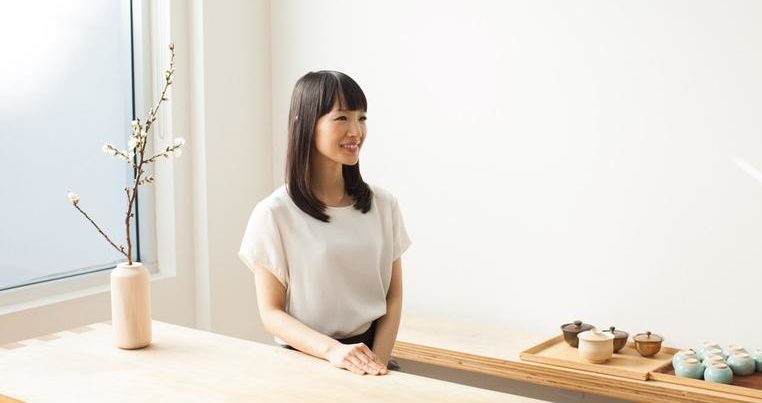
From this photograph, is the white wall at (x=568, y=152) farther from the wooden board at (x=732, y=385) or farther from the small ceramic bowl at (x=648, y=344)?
the wooden board at (x=732, y=385)

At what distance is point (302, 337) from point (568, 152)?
1.46m

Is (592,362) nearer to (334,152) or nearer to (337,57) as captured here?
(334,152)

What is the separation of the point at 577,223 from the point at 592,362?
0.61 m

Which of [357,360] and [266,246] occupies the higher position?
[266,246]

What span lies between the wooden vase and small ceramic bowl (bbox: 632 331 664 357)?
163 centimetres

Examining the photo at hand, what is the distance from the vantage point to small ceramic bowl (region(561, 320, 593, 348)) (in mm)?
3057

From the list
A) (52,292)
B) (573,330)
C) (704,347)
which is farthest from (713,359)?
(52,292)

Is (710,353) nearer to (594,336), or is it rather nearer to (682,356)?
(682,356)

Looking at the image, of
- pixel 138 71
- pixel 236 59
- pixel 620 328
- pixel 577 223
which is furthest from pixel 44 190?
pixel 620 328

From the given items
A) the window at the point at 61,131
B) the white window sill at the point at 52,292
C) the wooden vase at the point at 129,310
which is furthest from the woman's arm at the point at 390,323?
the window at the point at 61,131

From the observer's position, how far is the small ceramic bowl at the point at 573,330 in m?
3.06

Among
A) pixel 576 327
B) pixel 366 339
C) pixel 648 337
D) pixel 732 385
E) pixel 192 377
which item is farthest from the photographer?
pixel 576 327

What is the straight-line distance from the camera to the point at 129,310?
2.25 meters

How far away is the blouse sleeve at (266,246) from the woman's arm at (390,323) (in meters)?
0.33
